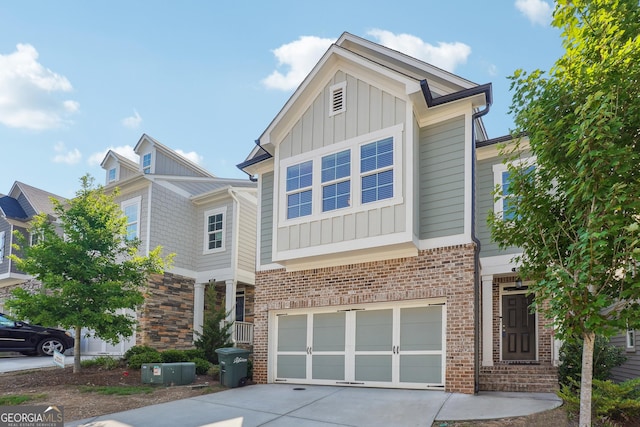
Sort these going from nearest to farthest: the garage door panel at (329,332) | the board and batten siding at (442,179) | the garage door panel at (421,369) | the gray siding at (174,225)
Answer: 1. the garage door panel at (421,369)
2. the board and batten siding at (442,179)
3. the garage door panel at (329,332)
4. the gray siding at (174,225)

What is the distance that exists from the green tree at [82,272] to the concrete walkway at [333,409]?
4.10 meters

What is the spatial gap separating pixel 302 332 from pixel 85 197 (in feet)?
22.5

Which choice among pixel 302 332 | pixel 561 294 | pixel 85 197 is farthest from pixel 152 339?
pixel 561 294

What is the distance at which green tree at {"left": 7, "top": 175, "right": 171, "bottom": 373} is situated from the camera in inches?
506

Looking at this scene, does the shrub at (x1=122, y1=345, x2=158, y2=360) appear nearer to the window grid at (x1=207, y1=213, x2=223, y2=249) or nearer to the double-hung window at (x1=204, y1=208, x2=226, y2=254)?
the double-hung window at (x1=204, y1=208, x2=226, y2=254)

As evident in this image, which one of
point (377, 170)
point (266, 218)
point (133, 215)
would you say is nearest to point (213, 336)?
point (266, 218)

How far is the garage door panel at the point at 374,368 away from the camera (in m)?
11.3

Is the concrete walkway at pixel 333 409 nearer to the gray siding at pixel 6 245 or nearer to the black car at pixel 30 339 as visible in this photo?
the black car at pixel 30 339

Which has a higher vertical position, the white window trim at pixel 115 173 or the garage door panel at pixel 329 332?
the white window trim at pixel 115 173

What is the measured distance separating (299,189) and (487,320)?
18.4ft

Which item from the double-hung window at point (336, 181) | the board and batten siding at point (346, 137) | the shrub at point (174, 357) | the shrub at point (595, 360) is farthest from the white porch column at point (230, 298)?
the shrub at point (595, 360)

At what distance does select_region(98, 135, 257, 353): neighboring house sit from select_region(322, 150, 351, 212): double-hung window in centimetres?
723

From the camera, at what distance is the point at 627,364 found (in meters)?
11.7

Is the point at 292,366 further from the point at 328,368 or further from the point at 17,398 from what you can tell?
the point at 17,398
